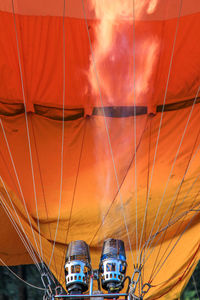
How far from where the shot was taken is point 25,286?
5102 millimetres

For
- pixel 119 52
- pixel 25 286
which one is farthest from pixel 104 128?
pixel 25 286

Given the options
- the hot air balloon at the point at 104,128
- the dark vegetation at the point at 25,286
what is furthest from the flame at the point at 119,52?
the dark vegetation at the point at 25,286

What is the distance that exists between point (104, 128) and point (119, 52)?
0.46 meters

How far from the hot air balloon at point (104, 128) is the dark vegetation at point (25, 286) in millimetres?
1683

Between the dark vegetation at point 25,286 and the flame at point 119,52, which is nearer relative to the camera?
the flame at point 119,52

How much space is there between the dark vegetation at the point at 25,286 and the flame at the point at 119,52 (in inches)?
86.8

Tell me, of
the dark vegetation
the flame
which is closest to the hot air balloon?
the flame

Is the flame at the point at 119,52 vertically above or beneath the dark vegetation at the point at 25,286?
above

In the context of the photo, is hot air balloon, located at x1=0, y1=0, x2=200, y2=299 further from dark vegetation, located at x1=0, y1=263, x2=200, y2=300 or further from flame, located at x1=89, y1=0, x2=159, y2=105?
dark vegetation, located at x1=0, y1=263, x2=200, y2=300

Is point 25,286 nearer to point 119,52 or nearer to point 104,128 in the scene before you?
point 104,128

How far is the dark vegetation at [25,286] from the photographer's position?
4957 mm

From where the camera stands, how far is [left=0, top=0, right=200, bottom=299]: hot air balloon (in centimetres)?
325

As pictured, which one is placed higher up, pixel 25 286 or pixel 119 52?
pixel 119 52

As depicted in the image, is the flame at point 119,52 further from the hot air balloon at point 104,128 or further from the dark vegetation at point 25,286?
the dark vegetation at point 25,286
